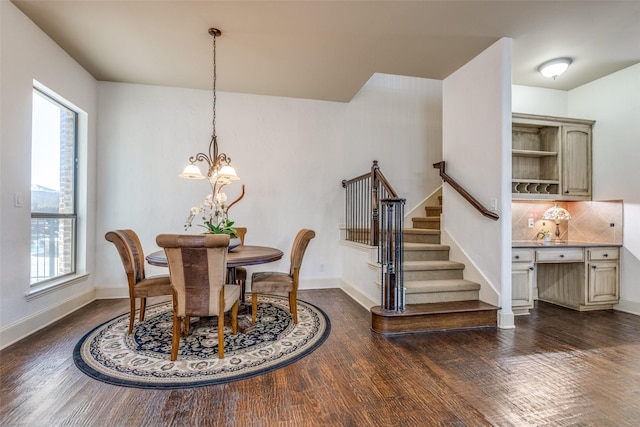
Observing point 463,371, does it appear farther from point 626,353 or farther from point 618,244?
point 618,244

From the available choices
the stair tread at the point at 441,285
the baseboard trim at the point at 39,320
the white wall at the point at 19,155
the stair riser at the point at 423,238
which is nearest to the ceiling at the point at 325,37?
the white wall at the point at 19,155

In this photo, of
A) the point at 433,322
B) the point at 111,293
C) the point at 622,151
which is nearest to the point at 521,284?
the point at 433,322

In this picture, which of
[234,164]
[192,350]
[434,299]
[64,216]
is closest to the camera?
[192,350]

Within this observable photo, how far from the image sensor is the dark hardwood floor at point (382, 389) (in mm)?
1631

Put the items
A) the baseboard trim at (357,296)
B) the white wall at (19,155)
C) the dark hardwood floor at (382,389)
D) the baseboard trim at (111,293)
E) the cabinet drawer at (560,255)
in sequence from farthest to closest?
the baseboard trim at (111,293), the baseboard trim at (357,296), the cabinet drawer at (560,255), the white wall at (19,155), the dark hardwood floor at (382,389)

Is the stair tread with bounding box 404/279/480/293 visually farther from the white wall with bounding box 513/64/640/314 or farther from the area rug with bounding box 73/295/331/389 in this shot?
the white wall with bounding box 513/64/640/314

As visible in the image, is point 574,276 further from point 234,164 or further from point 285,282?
point 234,164

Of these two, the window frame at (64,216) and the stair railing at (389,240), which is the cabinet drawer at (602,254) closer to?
the stair railing at (389,240)

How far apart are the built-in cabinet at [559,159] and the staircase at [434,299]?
129 cm

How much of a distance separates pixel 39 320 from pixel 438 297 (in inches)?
156

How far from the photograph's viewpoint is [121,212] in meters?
4.04

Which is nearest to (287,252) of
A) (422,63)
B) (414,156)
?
(414,156)

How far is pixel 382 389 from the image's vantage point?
1.90m

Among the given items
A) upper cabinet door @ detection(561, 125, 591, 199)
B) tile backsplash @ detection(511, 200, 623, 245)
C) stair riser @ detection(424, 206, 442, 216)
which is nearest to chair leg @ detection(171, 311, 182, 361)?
stair riser @ detection(424, 206, 442, 216)
